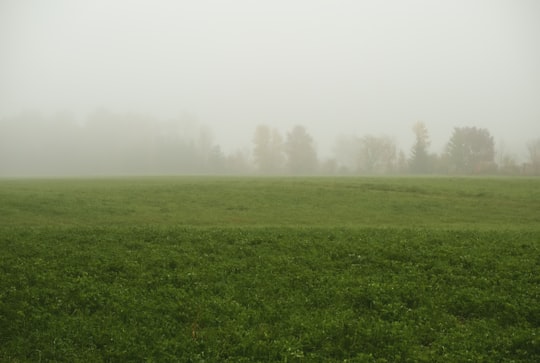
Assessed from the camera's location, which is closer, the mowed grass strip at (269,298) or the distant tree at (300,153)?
the mowed grass strip at (269,298)

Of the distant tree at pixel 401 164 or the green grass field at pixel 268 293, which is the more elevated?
the distant tree at pixel 401 164

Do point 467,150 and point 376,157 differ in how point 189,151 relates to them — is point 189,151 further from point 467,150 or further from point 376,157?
point 467,150

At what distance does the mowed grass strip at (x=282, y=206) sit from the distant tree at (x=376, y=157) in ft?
290

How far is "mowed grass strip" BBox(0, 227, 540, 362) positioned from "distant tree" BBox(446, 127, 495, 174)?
114715 mm

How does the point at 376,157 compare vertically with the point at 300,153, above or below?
below

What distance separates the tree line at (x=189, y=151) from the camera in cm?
13488

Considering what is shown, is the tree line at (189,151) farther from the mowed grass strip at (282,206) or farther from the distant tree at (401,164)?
the mowed grass strip at (282,206)

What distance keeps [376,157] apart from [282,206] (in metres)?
107

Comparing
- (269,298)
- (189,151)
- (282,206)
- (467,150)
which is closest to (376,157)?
(467,150)

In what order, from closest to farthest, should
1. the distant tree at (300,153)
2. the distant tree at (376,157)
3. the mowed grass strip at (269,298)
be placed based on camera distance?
the mowed grass strip at (269,298), the distant tree at (376,157), the distant tree at (300,153)

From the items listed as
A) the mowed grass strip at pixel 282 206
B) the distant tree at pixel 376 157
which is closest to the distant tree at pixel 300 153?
the distant tree at pixel 376 157

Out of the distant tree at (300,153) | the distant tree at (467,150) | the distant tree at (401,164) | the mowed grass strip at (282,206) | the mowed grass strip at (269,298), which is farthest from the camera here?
the distant tree at (300,153)

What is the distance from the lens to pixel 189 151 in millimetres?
161375

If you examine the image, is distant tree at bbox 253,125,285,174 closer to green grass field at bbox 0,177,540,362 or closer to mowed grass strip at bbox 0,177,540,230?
mowed grass strip at bbox 0,177,540,230
